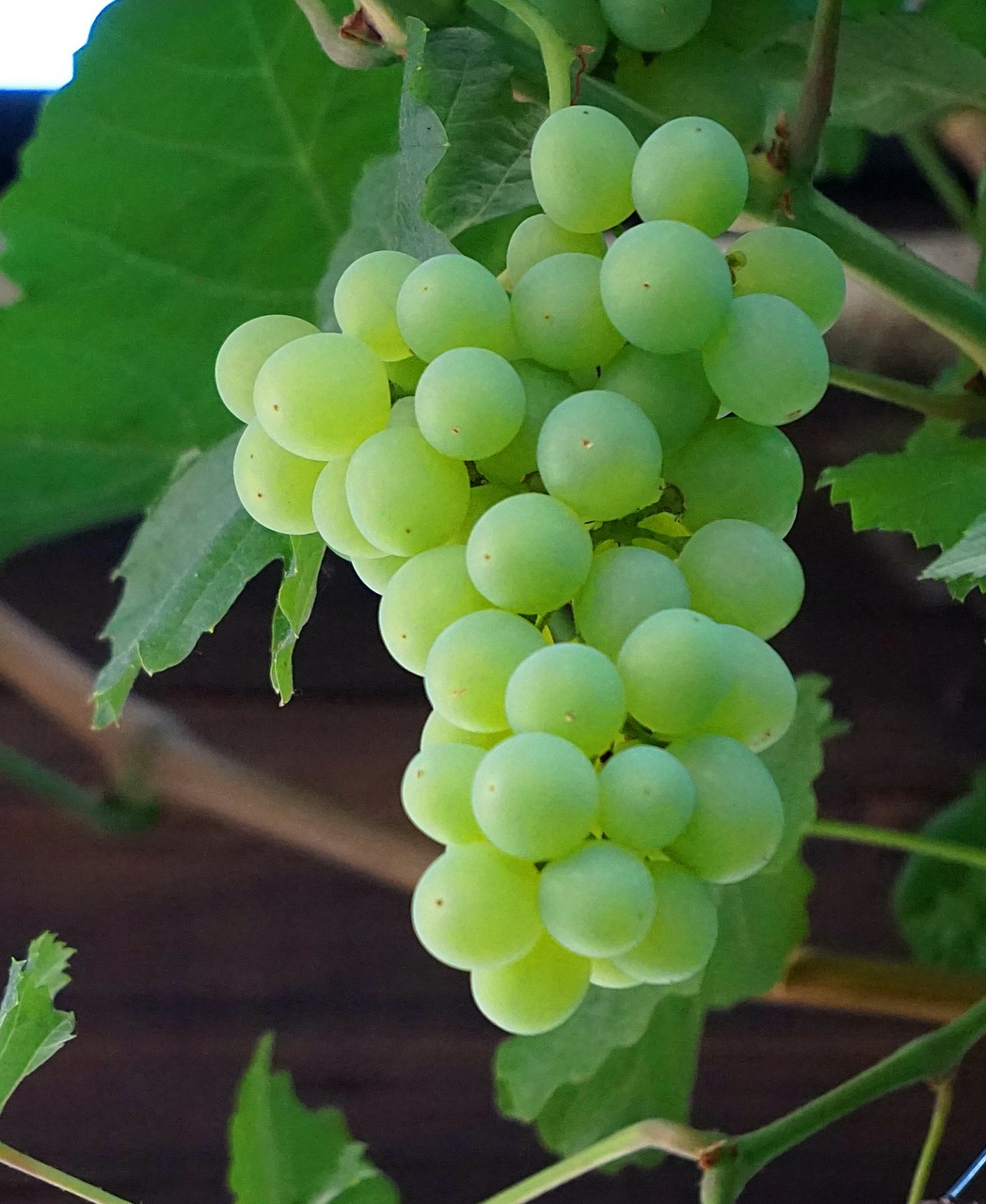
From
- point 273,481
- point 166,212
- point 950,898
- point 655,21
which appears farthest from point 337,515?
point 950,898

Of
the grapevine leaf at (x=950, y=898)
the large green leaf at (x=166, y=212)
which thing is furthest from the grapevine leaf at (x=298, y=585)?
the grapevine leaf at (x=950, y=898)

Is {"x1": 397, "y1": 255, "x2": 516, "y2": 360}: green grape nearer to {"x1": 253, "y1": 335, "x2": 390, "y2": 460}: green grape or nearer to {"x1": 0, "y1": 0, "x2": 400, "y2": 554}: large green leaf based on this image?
{"x1": 253, "y1": 335, "x2": 390, "y2": 460}: green grape

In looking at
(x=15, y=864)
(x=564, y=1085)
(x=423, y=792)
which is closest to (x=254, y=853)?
(x=15, y=864)

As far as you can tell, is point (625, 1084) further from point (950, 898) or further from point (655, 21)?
point (655, 21)

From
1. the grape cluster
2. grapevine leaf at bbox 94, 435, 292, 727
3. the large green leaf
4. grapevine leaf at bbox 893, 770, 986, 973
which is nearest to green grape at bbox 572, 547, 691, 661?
the grape cluster

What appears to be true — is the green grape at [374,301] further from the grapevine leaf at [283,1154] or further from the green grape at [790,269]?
the grapevine leaf at [283,1154]

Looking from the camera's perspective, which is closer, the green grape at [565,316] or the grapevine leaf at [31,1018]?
the green grape at [565,316]
